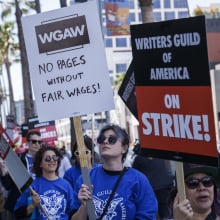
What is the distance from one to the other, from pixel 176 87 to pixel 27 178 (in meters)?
2.66

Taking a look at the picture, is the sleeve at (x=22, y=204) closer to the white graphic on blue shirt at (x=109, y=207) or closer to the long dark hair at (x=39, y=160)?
the long dark hair at (x=39, y=160)

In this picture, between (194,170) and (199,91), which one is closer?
(199,91)

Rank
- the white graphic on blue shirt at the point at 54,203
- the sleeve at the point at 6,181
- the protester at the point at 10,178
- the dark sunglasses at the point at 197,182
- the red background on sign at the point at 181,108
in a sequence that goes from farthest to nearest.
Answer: the sleeve at the point at 6,181
the protester at the point at 10,178
the white graphic on blue shirt at the point at 54,203
the dark sunglasses at the point at 197,182
the red background on sign at the point at 181,108

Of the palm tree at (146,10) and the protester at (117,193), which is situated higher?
the palm tree at (146,10)

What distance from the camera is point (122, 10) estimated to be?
75.7 feet

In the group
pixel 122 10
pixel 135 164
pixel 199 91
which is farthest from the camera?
pixel 122 10

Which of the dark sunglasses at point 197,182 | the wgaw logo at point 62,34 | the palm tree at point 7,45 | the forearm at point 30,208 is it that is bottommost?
the palm tree at point 7,45

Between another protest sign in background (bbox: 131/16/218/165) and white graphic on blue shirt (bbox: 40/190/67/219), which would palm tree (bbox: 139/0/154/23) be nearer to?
white graphic on blue shirt (bbox: 40/190/67/219)

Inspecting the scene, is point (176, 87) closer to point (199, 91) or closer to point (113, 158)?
point (199, 91)

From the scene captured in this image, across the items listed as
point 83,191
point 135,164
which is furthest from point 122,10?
point 83,191

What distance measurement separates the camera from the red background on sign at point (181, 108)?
339 cm

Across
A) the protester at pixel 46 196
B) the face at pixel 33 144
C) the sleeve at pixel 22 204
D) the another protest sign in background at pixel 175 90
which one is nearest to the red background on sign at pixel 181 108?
the another protest sign in background at pixel 175 90

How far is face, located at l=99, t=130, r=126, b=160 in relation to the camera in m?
4.91

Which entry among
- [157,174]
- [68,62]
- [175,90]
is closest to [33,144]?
[157,174]
